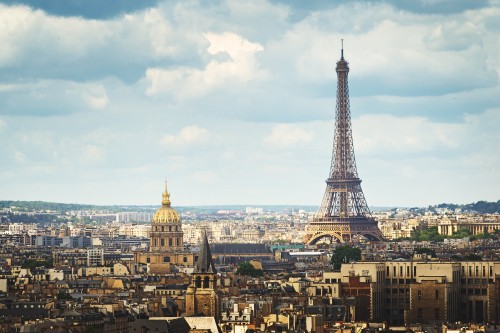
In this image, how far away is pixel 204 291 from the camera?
99.5m

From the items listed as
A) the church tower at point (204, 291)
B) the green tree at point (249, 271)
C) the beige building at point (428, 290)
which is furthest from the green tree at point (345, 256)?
the church tower at point (204, 291)

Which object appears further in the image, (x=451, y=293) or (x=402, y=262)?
(x=402, y=262)

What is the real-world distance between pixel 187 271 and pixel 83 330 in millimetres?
86289

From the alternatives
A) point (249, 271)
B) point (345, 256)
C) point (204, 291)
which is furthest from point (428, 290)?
point (345, 256)

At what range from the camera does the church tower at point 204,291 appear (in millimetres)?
98500

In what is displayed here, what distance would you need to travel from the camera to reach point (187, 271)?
570 feet

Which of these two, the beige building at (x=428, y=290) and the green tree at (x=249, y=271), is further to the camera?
the green tree at (x=249, y=271)

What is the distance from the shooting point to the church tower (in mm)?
98500

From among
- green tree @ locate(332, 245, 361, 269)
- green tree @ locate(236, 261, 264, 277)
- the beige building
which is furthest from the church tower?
green tree @ locate(236, 261, 264, 277)

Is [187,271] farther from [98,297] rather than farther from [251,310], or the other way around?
[251,310]

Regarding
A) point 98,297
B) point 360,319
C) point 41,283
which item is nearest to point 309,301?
point 360,319

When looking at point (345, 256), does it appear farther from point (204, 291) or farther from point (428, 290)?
point (204, 291)

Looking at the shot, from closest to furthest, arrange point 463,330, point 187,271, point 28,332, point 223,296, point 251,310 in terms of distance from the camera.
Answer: point 28,332 < point 463,330 < point 251,310 < point 223,296 < point 187,271

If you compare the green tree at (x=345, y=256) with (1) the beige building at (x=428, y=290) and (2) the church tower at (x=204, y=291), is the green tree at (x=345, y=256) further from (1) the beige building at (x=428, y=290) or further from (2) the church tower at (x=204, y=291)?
(2) the church tower at (x=204, y=291)
